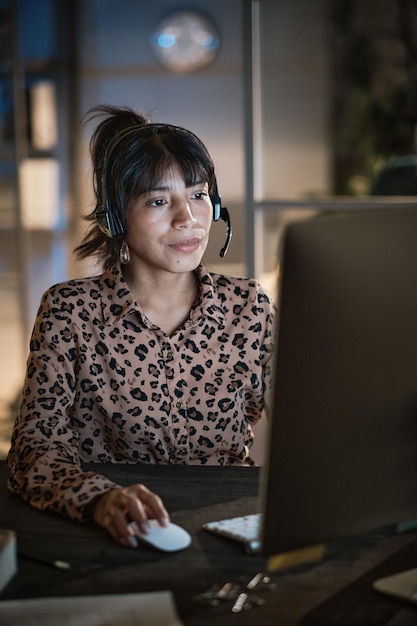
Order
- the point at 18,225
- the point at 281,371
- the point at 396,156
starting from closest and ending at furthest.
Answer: the point at 281,371 < the point at 18,225 < the point at 396,156

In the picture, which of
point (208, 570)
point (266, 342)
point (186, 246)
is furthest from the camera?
point (266, 342)

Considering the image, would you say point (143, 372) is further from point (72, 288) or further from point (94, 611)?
point (94, 611)

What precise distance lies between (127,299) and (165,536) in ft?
2.33

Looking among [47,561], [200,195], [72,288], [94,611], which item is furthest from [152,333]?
[94,611]

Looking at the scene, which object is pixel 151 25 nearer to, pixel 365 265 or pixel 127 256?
pixel 127 256

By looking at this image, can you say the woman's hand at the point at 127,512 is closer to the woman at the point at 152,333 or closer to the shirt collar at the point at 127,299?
the woman at the point at 152,333

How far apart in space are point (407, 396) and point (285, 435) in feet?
0.53

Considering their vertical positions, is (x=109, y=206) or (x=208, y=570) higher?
(x=109, y=206)

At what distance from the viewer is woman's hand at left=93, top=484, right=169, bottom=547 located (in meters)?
1.31

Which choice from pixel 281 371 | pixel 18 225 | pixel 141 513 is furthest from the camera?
pixel 18 225

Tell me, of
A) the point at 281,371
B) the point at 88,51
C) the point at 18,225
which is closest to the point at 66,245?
the point at 18,225

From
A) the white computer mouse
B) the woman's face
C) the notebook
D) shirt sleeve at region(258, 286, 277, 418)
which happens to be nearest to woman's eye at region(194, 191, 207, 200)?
the woman's face

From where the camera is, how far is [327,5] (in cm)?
670

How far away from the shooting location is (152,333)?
75.3 inches
